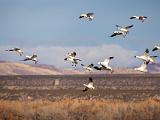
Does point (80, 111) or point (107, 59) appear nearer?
point (107, 59)

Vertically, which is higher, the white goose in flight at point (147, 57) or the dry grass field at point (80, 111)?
the white goose in flight at point (147, 57)

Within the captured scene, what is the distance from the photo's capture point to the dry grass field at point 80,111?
52094 millimetres

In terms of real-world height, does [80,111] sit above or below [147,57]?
below

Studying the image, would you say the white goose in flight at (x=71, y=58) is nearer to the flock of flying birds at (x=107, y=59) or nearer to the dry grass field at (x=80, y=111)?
the flock of flying birds at (x=107, y=59)

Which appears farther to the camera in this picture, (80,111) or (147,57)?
(80,111)

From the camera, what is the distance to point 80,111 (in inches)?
2135

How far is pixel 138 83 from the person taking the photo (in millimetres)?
127125

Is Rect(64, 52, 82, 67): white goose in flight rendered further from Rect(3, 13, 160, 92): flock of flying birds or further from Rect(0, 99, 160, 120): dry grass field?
Rect(0, 99, 160, 120): dry grass field

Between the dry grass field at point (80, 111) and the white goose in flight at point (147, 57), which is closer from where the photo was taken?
the white goose in flight at point (147, 57)

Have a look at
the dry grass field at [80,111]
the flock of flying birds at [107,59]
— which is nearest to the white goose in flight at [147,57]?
the flock of flying birds at [107,59]

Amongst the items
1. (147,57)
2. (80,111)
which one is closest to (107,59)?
(147,57)

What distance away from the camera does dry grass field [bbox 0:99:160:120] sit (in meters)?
52.1

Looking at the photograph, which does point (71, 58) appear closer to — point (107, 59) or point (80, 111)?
point (107, 59)

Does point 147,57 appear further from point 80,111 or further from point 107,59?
point 80,111
